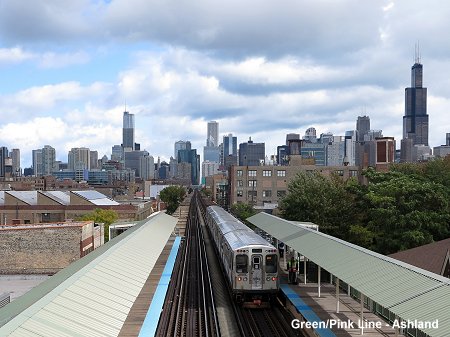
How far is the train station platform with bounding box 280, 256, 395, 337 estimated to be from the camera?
1934 centimetres

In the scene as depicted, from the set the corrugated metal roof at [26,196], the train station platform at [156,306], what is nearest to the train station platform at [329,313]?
the train station platform at [156,306]

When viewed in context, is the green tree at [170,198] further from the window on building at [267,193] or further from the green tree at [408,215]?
the green tree at [408,215]

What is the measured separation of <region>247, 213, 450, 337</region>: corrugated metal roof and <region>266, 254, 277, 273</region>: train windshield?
4.63 feet

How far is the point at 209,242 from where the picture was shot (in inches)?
2360

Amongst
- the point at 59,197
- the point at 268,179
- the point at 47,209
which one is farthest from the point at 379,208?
the point at 268,179

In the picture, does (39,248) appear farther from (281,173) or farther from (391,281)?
(281,173)

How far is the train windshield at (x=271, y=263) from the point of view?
24750 millimetres

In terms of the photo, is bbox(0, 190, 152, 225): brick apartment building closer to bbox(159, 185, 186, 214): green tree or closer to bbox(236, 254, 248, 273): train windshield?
bbox(159, 185, 186, 214): green tree

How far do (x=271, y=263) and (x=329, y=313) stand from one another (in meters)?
3.90

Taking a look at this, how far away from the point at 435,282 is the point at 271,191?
84.3 metres

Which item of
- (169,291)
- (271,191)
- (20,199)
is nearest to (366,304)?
(169,291)

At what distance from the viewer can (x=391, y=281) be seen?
Result: 15.0 m

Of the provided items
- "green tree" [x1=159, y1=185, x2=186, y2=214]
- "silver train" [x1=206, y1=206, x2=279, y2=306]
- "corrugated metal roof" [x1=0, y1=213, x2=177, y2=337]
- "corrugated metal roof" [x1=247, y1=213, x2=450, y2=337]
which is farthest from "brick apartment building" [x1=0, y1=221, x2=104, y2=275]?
"green tree" [x1=159, y1=185, x2=186, y2=214]

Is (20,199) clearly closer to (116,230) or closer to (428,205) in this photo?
(116,230)
